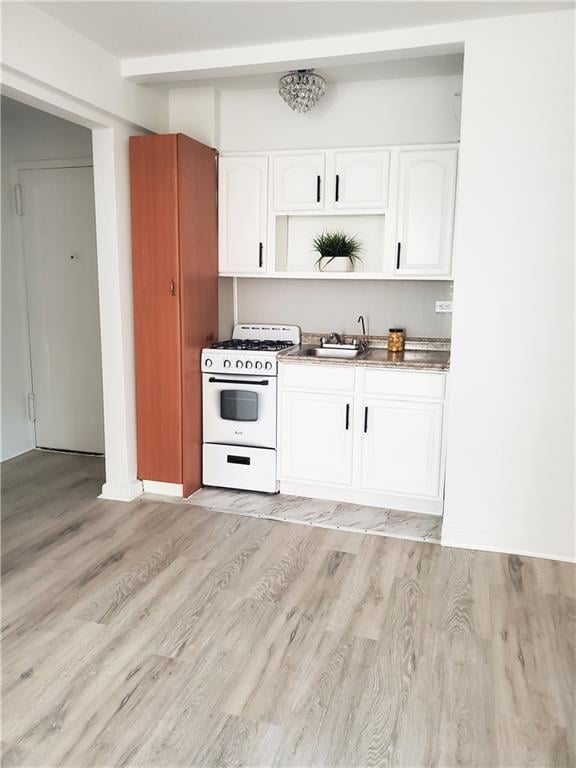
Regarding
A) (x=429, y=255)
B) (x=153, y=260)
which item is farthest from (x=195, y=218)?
(x=429, y=255)

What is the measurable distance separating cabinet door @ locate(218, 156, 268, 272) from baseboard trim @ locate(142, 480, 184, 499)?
145cm

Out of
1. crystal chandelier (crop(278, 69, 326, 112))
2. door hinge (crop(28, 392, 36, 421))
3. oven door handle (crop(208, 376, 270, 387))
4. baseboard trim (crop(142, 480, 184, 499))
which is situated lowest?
baseboard trim (crop(142, 480, 184, 499))

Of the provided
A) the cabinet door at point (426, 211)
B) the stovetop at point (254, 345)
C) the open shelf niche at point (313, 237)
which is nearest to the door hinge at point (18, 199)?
the stovetop at point (254, 345)

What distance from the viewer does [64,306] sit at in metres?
4.60

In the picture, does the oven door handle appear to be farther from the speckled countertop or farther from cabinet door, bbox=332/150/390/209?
cabinet door, bbox=332/150/390/209

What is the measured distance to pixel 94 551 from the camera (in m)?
3.11

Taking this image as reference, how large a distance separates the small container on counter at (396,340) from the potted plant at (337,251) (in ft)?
1.64

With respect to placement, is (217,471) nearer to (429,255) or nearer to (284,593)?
(284,593)

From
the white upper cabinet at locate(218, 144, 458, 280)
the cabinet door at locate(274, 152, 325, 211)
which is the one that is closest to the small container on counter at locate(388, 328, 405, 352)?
the white upper cabinet at locate(218, 144, 458, 280)

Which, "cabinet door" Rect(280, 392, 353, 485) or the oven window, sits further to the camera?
the oven window

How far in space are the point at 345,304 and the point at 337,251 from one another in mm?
390

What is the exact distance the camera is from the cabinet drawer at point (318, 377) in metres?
3.62

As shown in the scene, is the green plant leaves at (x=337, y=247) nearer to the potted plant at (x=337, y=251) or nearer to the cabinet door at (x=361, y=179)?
the potted plant at (x=337, y=251)

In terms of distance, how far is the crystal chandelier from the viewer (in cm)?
359
